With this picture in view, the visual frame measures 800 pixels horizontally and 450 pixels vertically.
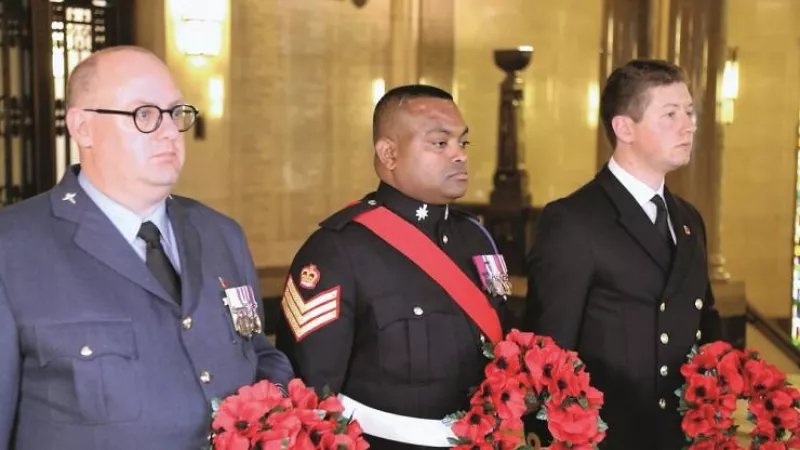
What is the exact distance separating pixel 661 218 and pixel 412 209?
69cm

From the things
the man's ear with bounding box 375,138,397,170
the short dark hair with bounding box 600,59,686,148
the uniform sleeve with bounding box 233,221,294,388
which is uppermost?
the short dark hair with bounding box 600,59,686,148

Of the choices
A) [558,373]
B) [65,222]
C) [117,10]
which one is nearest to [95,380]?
[65,222]

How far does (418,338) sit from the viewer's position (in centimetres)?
245

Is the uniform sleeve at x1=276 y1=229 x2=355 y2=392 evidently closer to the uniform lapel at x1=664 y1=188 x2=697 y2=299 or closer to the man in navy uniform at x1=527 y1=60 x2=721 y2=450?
the man in navy uniform at x1=527 y1=60 x2=721 y2=450

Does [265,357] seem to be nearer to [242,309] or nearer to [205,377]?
[242,309]

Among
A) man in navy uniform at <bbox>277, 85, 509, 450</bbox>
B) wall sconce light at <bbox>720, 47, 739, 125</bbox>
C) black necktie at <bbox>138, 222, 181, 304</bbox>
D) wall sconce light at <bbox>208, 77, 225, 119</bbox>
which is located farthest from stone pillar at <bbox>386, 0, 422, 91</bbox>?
black necktie at <bbox>138, 222, 181, 304</bbox>

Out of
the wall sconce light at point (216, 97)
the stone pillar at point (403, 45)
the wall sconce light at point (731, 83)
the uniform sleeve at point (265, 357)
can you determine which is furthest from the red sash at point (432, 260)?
the wall sconce light at point (731, 83)

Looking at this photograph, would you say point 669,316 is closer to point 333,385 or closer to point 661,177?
point 661,177

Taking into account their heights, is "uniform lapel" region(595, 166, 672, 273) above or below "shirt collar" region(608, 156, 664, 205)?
below

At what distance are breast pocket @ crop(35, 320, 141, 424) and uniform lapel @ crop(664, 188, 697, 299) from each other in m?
1.43

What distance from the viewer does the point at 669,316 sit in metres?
2.69

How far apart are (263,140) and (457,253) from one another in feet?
16.9

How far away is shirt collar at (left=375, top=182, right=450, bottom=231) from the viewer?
8.34 ft

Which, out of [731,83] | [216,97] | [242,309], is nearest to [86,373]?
[242,309]
